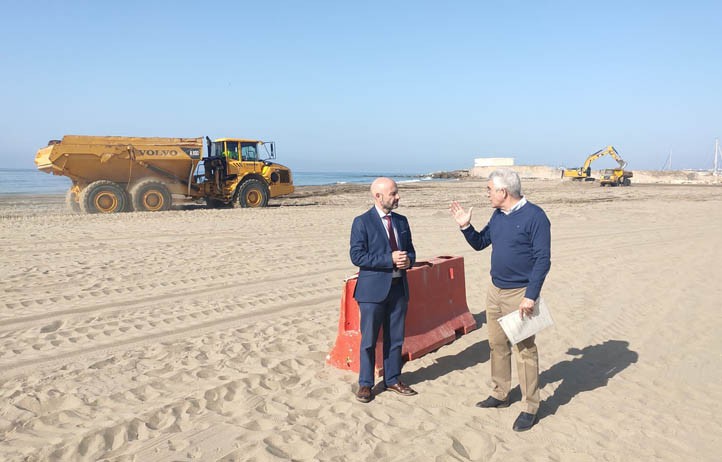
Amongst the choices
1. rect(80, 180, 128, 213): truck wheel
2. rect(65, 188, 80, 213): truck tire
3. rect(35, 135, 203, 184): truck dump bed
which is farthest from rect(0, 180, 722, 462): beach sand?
rect(65, 188, 80, 213): truck tire

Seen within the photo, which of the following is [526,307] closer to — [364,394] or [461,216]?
[461,216]

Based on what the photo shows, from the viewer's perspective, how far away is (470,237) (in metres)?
4.10

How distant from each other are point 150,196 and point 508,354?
15857mm

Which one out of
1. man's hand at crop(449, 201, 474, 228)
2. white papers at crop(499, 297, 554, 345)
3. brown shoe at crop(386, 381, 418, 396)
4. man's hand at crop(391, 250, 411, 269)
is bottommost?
brown shoe at crop(386, 381, 418, 396)

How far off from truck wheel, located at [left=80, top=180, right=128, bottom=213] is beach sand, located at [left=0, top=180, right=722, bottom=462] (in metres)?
7.13

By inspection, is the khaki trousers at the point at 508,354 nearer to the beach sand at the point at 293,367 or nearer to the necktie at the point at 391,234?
the beach sand at the point at 293,367

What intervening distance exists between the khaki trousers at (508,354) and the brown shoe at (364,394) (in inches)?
37.1

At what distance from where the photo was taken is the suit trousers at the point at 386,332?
4133 millimetres

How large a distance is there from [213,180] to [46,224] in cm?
625

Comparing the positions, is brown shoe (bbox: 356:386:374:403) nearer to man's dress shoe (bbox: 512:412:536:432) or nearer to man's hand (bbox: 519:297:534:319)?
man's dress shoe (bbox: 512:412:536:432)

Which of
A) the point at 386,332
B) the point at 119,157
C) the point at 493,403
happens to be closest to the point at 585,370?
the point at 493,403

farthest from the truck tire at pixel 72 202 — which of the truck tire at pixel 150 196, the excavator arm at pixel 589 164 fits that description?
the excavator arm at pixel 589 164

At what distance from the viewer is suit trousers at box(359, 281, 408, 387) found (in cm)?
413

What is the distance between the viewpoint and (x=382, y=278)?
4055 millimetres
